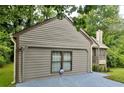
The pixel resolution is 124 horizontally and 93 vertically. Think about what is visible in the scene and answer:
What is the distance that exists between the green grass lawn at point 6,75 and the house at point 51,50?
0.43 ft

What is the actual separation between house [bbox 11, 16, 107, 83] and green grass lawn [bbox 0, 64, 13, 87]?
13 centimetres

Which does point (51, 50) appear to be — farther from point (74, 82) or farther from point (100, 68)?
point (100, 68)

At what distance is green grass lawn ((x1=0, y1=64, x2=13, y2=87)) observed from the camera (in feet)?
21.6

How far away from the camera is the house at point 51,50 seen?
22.3ft

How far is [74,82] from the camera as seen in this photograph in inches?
277

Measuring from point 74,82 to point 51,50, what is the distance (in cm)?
99

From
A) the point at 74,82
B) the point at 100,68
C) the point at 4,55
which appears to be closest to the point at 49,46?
the point at 74,82

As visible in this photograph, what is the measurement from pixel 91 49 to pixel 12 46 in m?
2.21

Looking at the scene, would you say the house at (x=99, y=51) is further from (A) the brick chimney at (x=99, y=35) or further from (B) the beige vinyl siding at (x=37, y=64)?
(B) the beige vinyl siding at (x=37, y=64)

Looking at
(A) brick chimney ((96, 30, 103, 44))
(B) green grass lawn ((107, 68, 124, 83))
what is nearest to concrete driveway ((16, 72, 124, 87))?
(B) green grass lawn ((107, 68, 124, 83))

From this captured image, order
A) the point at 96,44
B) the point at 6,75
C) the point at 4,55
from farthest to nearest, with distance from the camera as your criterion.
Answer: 1. the point at 96,44
2. the point at 6,75
3. the point at 4,55

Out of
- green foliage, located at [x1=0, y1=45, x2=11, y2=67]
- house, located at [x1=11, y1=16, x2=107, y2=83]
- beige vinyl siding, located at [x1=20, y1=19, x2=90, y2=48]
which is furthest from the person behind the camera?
beige vinyl siding, located at [x1=20, y1=19, x2=90, y2=48]

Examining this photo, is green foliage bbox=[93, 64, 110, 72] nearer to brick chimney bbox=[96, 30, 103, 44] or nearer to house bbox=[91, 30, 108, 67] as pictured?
Result: house bbox=[91, 30, 108, 67]
